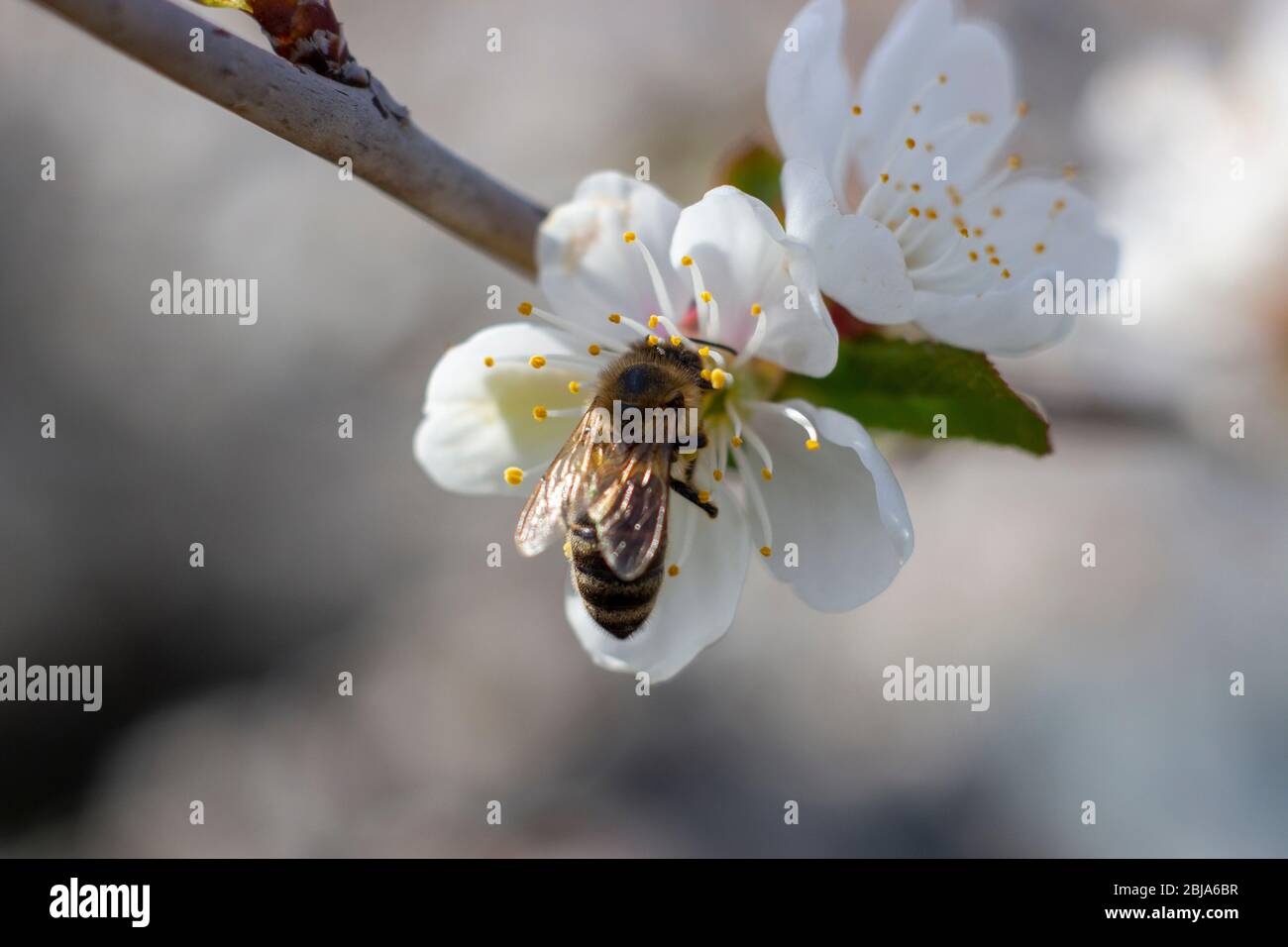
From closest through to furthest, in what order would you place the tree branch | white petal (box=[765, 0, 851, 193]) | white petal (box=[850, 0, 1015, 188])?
the tree branch
white petal (box=[765, 0, 851, 193])
white petal (box=[850, 0, 1015, 188])

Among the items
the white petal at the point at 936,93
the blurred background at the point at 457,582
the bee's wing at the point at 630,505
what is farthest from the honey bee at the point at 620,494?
the blurred background at the point at 457,582

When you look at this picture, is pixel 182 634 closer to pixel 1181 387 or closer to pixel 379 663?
pixel 379 663

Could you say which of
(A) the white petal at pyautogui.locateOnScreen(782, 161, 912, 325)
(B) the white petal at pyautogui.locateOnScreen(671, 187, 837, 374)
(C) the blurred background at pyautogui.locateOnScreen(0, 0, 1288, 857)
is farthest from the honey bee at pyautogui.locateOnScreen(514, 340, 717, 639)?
(C) the blurred background at pyautogui.locateOnScreen(0, 0, 1288, 857)

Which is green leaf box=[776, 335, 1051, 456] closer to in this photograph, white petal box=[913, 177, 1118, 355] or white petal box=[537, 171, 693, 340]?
white petal box=[913, 177, 1118, 355]

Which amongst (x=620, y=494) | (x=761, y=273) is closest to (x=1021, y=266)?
(x=761, y=273)

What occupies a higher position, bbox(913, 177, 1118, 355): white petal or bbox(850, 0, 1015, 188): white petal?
bbox(850, 0, 1015, 188): white petal

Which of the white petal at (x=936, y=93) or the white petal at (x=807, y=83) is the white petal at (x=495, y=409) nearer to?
the white petal at (x=807, y=83)

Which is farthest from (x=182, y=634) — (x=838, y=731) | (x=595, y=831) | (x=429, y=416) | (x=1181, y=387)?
(x=1181, y=387)
